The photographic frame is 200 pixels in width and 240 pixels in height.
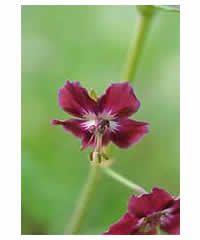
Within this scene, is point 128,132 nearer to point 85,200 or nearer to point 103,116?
point 103,116

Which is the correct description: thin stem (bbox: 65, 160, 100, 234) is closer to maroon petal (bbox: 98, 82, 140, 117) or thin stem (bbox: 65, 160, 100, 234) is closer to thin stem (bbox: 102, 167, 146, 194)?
thin stem (bbox: 102, 167, 146, 194)

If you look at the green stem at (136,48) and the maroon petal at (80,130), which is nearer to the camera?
the maroon petal at (80,130)

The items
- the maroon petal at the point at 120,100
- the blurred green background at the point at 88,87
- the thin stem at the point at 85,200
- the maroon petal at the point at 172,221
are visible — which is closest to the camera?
the maroon petal at the point at 120,100

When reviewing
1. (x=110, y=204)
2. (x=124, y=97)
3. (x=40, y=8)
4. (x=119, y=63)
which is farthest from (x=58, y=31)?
(x=124, y=97)

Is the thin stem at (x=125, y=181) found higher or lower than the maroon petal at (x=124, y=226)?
higher

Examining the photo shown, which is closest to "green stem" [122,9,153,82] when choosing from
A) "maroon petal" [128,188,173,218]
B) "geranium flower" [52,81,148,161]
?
"geranium flower" [52,81,148,161]

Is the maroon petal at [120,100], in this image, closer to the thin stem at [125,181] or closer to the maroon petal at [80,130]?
the maroon petal at [80,130]

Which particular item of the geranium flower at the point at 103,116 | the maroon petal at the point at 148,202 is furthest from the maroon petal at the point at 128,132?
the maroon petal at the point at 148,202

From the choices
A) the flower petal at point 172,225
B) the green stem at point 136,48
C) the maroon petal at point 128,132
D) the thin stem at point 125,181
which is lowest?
the flower petal at point 172,225
